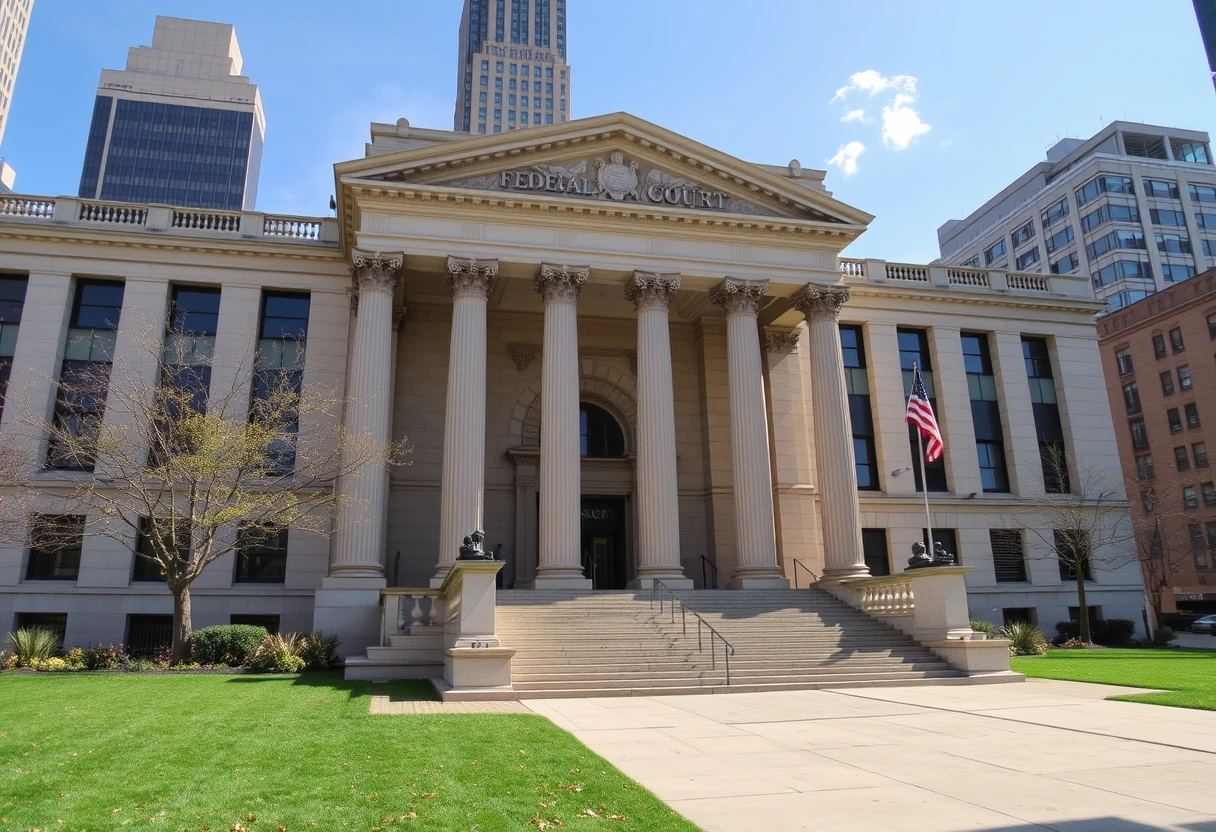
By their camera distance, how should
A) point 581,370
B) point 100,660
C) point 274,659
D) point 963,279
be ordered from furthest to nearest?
point 963,279 < point 581,370 < point 100,660 < point 274,659

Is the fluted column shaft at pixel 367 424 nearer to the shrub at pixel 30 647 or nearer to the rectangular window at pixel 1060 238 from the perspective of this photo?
the shrub at pixel 30 647

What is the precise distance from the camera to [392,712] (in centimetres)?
1385

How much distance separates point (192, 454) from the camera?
75.6 ft

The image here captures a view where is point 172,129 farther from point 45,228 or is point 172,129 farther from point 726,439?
point 726,439

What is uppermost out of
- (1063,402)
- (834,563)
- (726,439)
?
(1063,402)

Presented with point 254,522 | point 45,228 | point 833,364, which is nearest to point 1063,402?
point 833,364

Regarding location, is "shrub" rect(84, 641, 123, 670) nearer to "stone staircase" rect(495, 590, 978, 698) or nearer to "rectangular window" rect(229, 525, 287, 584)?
"rectangular window" rect(229, 525, 287, 584)

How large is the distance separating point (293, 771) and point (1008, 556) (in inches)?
1332

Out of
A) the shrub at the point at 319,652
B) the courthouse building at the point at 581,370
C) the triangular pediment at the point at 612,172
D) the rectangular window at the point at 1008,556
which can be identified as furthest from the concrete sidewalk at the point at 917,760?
the rectangular window at the point at 1008,556

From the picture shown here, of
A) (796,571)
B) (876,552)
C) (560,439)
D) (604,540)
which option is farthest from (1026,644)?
(560,439)

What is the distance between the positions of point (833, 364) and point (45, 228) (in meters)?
30.0

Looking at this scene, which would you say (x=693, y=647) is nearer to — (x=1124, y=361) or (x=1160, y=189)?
(x=1124, y=361)

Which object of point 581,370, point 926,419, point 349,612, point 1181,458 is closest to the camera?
point 349,612

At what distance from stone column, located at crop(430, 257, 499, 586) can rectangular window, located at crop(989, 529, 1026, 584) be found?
2311 centimetres
